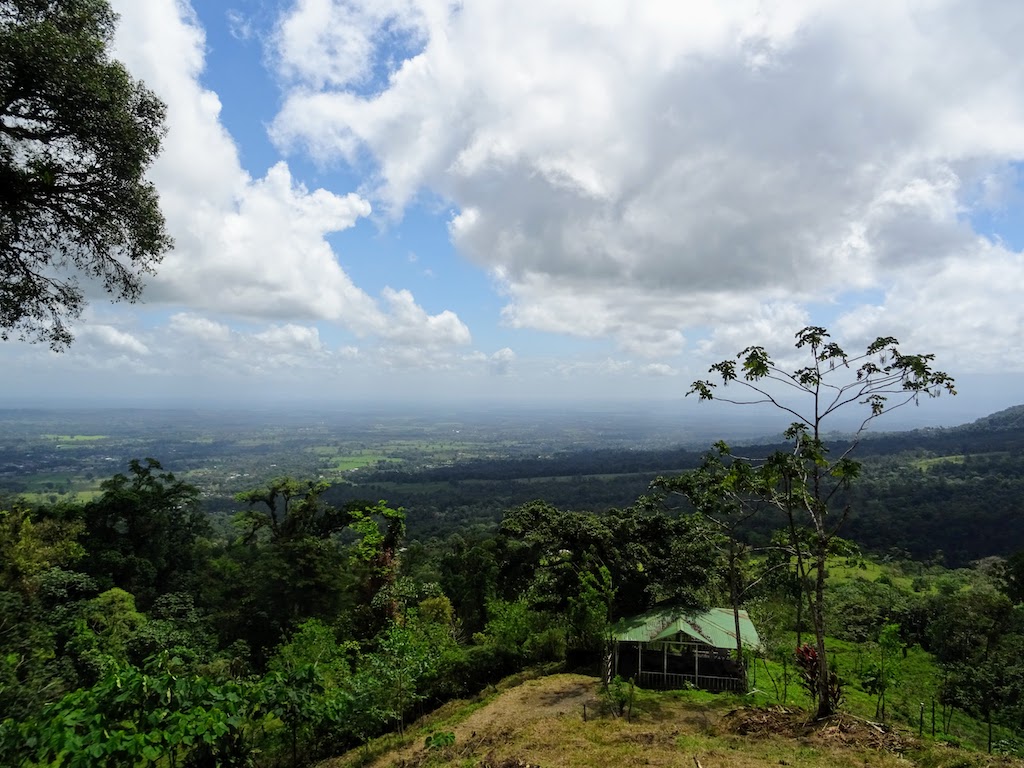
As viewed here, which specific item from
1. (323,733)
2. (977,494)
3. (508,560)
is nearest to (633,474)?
(977,494)

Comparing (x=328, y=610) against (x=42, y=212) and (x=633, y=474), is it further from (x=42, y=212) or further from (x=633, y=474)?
(x=633, y=474)

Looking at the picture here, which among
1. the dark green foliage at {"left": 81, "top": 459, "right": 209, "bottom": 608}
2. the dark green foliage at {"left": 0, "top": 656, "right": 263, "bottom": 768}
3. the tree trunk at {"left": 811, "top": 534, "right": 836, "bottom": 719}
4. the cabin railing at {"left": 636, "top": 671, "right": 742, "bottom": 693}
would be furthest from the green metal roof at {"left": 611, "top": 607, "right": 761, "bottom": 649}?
the dark green foliage at {"left": 81, "top": 459, "right": 209, "bottom": 608}

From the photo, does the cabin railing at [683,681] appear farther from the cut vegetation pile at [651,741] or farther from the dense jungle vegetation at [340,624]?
the cut vegetation pile at [651,741]

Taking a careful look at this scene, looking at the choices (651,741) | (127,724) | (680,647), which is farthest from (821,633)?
(680,647)

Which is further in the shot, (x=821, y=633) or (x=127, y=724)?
(x=821, y=633)

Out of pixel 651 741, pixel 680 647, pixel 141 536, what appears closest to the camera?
pixel 651 741

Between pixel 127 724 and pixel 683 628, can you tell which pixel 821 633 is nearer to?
pixel 683 628
